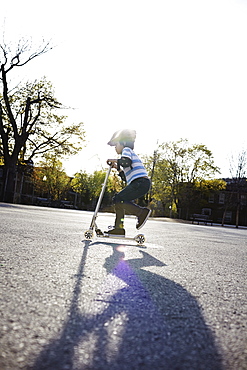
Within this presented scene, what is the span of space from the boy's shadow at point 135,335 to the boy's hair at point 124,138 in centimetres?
344

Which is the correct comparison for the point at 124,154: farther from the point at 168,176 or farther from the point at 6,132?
the point at 168,176

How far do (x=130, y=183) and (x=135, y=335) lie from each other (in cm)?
395

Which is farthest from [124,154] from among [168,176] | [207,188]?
[207,188]

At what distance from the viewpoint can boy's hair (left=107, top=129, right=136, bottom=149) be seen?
5434 millimetres

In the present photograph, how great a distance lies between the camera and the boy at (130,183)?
17.1 feet

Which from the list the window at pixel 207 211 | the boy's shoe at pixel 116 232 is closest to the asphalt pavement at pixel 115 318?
the boy's shoe at pixel 116 232

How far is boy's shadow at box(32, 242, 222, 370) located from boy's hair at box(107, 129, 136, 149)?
11.3ft

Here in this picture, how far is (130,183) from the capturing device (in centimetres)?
529

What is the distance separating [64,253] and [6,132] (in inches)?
1128

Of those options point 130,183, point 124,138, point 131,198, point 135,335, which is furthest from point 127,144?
point 135,335

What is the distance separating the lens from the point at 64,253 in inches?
141

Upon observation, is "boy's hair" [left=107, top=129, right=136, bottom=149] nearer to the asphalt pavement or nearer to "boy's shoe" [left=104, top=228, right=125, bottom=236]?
"boy's shoe" [left=104, top=228, right=125, bottom=236]

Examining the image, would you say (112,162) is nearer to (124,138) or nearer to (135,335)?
(124,138)

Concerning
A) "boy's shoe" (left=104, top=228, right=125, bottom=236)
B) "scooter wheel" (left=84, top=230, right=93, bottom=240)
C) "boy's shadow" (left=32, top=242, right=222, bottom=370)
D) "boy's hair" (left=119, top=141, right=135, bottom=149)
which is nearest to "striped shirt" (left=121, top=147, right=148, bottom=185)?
"boy's hair" (left=119, top=141, right=135, bottom=149)
